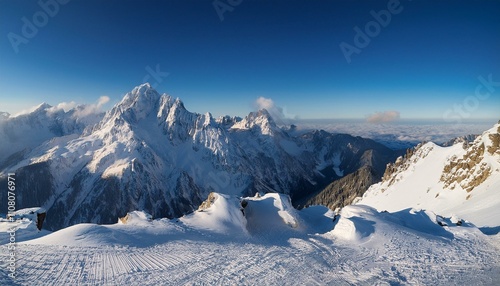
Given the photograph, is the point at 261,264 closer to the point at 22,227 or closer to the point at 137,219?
the point at 137,219

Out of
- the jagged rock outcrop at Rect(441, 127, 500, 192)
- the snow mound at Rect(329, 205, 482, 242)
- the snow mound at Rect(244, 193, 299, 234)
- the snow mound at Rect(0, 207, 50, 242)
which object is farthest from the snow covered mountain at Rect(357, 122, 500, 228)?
the snow mound at Rect(0, 207, 50, 242)

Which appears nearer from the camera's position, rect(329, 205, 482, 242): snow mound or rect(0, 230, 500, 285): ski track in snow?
rect(0, 230, 500, 285): ski track in snow

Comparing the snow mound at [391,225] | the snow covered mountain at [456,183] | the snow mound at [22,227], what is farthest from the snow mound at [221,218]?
the snow covered mountain at [456,183]

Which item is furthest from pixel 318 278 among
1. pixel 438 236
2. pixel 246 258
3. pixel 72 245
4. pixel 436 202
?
pixel 436 202

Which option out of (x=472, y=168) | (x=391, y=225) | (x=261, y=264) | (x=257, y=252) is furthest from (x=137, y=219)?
(x=472, y=168)

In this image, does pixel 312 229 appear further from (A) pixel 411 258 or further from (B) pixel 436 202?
(B) pixel 436 202

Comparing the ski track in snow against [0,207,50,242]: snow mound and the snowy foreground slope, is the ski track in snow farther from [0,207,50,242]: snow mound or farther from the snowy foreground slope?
[0,207,50,242]: snow mound
